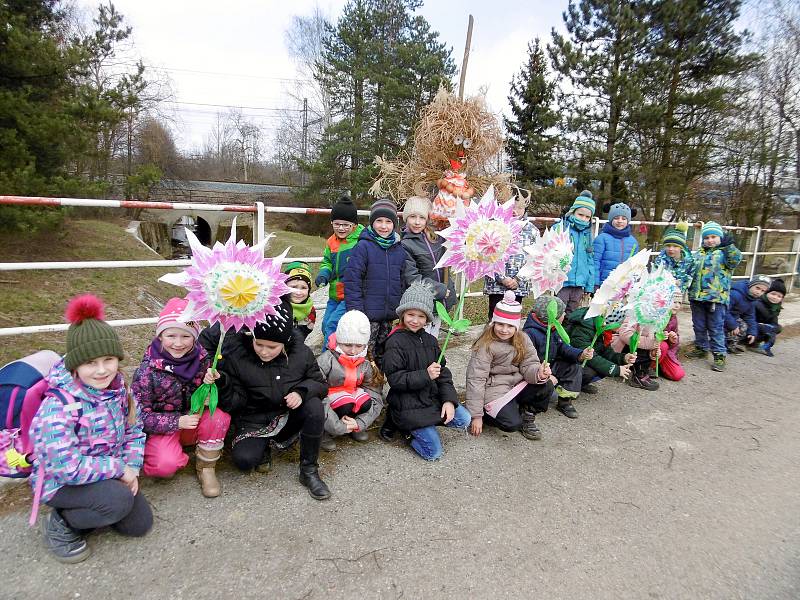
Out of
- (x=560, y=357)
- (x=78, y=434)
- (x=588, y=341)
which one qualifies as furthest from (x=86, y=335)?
(x=588, y=341)

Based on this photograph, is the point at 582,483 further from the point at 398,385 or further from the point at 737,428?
the point at 737,428

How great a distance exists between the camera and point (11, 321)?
664 centimetres

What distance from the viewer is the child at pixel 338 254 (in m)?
3.82

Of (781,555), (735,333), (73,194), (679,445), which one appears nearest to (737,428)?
(679,445)

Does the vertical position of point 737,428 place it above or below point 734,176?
below

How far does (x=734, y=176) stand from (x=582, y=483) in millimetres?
15859

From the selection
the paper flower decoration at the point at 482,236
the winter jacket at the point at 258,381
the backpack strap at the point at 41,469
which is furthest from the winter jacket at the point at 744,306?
the backpack strap at the point at 41,469

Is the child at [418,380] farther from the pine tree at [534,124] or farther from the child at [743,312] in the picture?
the pine tree at [534,124]

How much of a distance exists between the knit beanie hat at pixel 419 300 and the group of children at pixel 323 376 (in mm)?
11

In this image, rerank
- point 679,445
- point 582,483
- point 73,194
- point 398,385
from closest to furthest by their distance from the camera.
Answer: point 582,483 < point 398,385 < point 679,445 < point 73,194

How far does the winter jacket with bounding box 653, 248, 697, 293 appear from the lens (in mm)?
5230

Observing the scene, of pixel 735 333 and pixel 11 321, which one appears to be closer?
pixel 735 333

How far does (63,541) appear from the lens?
1.97 m

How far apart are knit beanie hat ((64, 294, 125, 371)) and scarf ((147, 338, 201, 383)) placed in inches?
14.9
